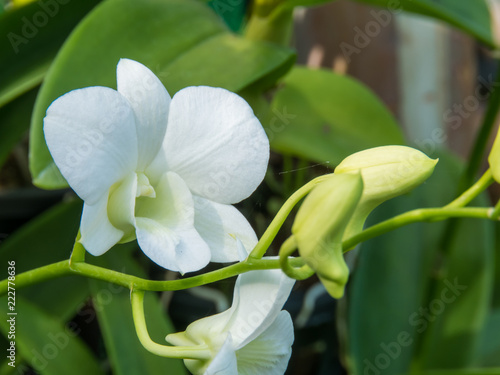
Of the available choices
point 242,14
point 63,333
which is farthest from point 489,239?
point 63,333

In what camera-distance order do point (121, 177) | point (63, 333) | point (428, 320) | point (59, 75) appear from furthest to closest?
point (428, 320) → point (63, 333) → point (59, 75) → point (121, 177)

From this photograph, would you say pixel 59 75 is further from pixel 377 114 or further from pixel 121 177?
pixel 377 114

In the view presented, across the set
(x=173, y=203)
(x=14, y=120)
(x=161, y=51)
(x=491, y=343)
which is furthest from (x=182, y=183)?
(x=491, y=343)

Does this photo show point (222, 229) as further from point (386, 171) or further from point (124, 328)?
point (124, 328)

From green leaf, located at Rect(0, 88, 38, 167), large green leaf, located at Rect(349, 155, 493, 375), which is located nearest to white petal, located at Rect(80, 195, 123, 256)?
green leaf, located at Rect(0, 88, 38, 167)

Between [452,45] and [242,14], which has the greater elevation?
[242,14]

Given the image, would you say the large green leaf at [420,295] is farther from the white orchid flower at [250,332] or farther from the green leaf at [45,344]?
the white orchid flower at [250,332]
